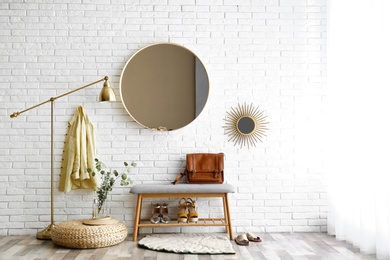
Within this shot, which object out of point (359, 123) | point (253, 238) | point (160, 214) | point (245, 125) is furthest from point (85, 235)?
point (359, 123)

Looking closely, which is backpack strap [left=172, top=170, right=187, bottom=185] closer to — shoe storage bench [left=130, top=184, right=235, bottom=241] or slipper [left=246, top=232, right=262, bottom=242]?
shoe storage bench [left=130, top=184, right=235, bottom=241]

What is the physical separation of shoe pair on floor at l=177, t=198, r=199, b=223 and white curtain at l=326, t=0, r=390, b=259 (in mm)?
1450

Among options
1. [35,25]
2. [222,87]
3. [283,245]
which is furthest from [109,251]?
[35,25]

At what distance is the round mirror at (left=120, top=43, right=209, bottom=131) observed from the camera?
16.9 feet

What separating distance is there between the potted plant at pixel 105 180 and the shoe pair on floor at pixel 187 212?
2.01 feet

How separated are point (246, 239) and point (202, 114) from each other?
1440 millimetres

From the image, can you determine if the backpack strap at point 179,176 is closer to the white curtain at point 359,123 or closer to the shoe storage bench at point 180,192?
the shoe storage bench at point 180,192

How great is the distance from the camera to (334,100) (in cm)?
499

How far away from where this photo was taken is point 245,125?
5.23 metres

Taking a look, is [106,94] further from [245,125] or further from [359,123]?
[359,123]

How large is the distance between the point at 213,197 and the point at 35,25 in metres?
2.66

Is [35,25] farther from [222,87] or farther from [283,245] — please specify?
[283,245]

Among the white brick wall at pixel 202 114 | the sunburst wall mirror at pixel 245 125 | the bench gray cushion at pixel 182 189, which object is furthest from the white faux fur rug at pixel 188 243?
the sunburst wall mirror at pixel 245 125

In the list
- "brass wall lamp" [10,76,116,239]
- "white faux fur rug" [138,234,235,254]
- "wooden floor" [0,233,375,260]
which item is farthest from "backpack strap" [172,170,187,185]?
"brass wall lamp" [10,76,116,239]
